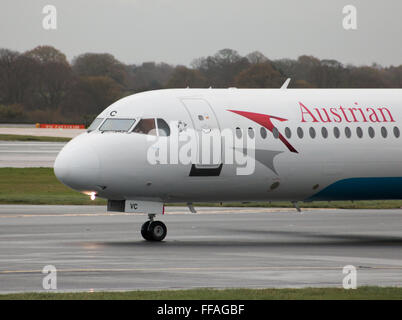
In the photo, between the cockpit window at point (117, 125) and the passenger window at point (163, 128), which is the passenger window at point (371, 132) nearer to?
A: the passenger window at point (163, 128)

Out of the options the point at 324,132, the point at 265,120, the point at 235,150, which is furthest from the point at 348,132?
the point at 235,150

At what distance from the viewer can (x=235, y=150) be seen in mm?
29828

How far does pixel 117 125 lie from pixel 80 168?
68.9 inches

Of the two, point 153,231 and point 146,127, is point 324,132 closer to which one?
point 146,127

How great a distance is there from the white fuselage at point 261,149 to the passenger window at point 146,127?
13 cm

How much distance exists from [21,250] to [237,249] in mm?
5325

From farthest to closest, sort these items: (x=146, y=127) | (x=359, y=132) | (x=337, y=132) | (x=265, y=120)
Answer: (x=359, y=132) < (x=337, y=132) < (x=265, y=120) < (x=146, y=127)

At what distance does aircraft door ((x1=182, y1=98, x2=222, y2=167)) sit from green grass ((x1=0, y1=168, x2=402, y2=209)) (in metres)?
12.8

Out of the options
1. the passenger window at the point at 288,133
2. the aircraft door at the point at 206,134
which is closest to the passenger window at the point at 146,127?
the aircraft door at the point at 206,134

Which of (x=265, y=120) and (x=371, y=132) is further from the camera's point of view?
(x=371, y=132)

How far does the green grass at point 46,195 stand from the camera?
1791 inches

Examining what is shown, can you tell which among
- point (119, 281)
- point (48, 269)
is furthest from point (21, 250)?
point (119, 281)

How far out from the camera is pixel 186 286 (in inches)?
806
